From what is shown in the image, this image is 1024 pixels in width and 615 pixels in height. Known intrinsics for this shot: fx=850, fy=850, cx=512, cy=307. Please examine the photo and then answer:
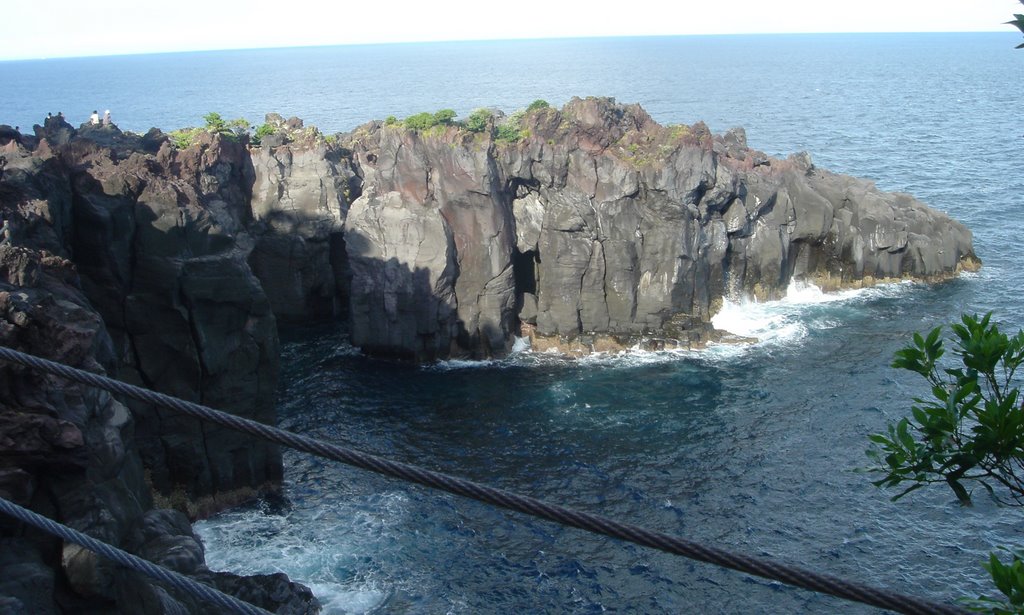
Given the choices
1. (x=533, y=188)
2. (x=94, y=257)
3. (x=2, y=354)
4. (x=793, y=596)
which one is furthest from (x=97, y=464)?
(x=533, y=188)

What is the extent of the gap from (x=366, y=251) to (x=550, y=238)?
43.1 ft

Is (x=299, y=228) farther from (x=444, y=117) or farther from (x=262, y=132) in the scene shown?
(x=444, y=117)

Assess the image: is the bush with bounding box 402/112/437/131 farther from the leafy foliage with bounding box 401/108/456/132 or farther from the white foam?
the white foam

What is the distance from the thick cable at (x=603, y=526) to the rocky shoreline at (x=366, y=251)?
17123mm

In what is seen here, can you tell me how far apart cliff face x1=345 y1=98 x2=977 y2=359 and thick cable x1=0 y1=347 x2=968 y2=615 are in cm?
5187

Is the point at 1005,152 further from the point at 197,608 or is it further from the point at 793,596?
the point at 197,608

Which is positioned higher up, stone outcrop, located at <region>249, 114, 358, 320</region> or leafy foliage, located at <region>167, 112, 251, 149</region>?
leafy foliage, located at <region>167, 112, 251, 149</region>

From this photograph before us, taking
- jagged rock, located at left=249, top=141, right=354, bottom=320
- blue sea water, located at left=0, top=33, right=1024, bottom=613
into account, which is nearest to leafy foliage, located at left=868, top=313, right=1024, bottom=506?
blue sea water, located at left=0, top=33, right=1024, bottom=613

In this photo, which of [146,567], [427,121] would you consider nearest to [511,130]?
[427,121]

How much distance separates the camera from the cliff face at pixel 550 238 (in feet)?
192

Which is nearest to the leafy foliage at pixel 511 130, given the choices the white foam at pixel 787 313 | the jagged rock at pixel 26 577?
the white foam at pixel 787 313

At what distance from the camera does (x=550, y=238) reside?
6122cm

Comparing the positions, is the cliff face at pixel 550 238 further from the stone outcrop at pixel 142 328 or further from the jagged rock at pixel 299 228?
the stone outcrop at pixel 142 328

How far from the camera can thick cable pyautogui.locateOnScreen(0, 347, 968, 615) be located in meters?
5.14
